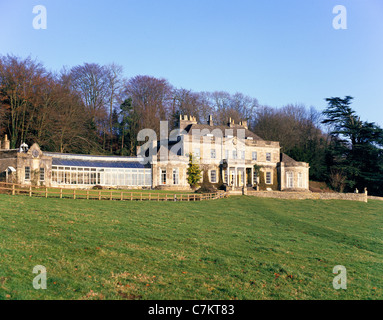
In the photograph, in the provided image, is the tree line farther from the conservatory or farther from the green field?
the green field

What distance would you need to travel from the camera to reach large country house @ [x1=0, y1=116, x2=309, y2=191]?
3453 centimetres

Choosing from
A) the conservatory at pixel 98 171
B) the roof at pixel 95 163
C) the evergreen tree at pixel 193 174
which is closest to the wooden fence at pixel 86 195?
the conservatory at pixel 98 171

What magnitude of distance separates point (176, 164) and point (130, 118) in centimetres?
1526

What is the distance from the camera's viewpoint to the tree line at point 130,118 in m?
43.8

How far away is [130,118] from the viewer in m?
54.6

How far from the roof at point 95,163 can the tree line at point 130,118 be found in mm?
8106

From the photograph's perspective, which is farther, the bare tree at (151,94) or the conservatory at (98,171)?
the bare tree at (151,94)

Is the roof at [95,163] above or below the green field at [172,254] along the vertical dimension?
above

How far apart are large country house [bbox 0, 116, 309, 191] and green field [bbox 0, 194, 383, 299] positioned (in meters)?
11.4

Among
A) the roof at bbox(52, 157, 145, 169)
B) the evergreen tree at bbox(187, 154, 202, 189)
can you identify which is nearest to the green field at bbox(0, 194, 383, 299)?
the roof at bbox(52, 157, 145, 169)

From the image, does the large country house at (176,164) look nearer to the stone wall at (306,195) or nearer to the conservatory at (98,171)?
the conservatory at (98,171)
